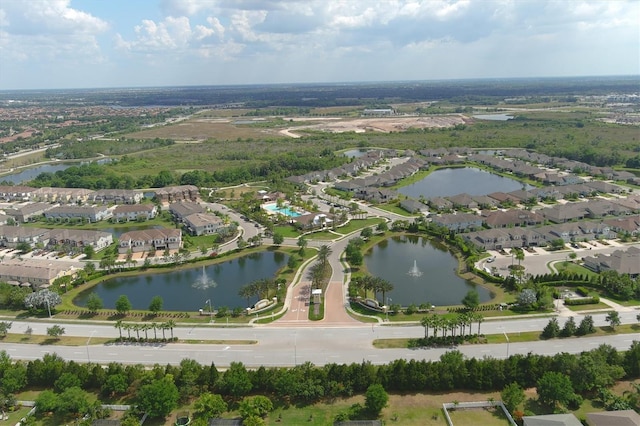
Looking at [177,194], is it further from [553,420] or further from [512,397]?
[553,420]

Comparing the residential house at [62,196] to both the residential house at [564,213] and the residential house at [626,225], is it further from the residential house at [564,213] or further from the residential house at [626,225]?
the residential house at [626,225]

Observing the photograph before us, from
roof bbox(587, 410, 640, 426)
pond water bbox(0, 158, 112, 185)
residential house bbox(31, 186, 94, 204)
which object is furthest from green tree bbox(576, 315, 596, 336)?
pond water bbox(0, 158, 112, 185)

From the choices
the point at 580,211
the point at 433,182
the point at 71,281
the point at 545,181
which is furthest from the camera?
the point at 433,182

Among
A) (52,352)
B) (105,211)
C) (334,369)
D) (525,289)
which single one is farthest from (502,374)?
(105,211)

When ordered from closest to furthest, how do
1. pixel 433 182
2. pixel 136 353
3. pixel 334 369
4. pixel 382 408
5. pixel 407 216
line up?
pixel 382 408 → pixel 334 369 → pixel 136 353 → pixel 407 216 → pixel 433 182

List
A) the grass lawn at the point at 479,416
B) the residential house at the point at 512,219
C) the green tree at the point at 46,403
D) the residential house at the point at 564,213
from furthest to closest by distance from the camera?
the residential house at the point at 564,213, the residential house at the point at 512,219, the green tree at the point at 46,403, the grass lawn at the point at 479,416

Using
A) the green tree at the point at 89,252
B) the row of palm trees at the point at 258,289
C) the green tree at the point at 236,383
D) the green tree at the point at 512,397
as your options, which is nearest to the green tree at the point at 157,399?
the green tree at the point at 236,383

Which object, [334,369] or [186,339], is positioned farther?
[186,339]

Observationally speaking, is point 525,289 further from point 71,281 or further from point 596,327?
point 71,281
